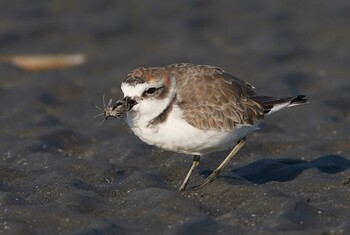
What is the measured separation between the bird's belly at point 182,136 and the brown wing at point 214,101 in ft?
0.21

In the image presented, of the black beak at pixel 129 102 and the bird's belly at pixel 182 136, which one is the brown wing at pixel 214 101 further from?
the black beak at pixel 129 102

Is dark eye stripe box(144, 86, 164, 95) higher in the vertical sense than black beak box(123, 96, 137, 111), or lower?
higher

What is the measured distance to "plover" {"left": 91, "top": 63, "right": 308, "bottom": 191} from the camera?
7.89 meters

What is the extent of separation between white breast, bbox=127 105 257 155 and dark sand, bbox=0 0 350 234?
1.34 ft

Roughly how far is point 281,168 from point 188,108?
5.58 feet

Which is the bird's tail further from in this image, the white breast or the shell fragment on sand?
the shell fragment on sand

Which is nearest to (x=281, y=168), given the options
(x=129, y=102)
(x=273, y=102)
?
(x=273, y=102)

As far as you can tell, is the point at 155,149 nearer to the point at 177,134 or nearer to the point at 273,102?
the point at 273,102

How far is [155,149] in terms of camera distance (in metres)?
9.99

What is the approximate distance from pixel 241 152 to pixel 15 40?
5.88 metres

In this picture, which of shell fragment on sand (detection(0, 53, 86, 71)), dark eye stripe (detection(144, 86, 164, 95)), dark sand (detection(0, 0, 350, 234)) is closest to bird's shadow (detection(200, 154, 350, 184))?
dark sand (detection(0, 0, 350, 234))

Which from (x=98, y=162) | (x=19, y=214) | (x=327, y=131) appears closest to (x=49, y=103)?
(x=98, y=162)

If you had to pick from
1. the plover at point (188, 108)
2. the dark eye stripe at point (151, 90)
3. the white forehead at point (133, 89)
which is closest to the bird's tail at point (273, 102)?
the plover at point (188, 108)

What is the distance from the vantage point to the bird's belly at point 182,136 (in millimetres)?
7949
